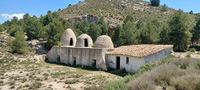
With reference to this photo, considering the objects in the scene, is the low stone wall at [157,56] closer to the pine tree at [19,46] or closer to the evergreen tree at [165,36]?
the evergreen tree at [165,36]

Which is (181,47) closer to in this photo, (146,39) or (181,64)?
(146,39)

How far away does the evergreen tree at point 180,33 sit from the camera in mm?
26391

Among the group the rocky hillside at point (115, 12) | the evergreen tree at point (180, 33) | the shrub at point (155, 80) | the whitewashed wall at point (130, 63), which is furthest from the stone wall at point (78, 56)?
the rocky hillside at point (115, 12)

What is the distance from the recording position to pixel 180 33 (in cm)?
2652

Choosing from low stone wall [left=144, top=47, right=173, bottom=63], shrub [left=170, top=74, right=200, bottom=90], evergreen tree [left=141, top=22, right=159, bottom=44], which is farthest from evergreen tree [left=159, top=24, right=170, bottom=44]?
shrub [left=170, top=74, right=200, bottom=90]

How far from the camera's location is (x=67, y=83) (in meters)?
11.1

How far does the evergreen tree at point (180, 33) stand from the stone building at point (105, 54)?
503 inches

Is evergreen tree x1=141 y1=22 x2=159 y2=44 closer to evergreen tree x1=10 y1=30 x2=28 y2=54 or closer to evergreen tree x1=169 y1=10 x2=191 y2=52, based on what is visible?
evergreen tree x1=169 y1=10 x2=191 y2=52

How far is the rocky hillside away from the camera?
53866mm

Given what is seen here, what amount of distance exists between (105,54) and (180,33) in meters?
16.8

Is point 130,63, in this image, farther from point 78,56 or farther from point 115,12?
point 115,12

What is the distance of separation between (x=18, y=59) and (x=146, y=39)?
2282 centimetres

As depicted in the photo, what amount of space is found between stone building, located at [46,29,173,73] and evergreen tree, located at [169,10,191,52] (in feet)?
41.9

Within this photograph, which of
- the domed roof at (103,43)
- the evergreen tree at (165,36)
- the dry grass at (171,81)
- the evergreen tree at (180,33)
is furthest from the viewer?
the evergreen tree at (165,36)
